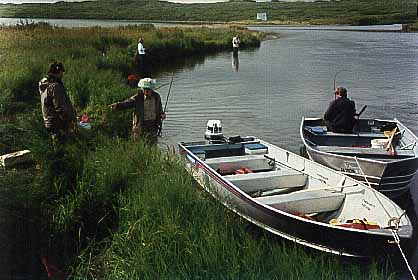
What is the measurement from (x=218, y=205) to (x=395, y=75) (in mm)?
14748

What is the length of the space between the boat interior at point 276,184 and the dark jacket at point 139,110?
0.59 meters

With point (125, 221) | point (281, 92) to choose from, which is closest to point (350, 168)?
point (125, 221)

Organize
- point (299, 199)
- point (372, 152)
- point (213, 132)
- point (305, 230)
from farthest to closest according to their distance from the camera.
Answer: point (213, 132), point (372, 152), point (299, 199), point (305, 230)

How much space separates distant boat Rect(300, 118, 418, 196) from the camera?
18.9ft

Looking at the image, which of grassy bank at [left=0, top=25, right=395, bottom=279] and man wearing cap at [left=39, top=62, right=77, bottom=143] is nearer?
grassy bank at [left=0, top=25, right=395, bottom=279]

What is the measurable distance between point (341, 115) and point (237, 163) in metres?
2.04

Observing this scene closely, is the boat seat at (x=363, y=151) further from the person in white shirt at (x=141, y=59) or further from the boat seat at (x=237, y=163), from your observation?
the person in white shirt at (x=141, y=59)

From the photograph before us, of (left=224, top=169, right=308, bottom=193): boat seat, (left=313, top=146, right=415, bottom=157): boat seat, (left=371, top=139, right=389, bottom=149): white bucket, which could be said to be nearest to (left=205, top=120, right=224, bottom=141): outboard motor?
(left=313, top=146, right=415, bottom=157): boat seat

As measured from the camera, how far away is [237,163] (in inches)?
236

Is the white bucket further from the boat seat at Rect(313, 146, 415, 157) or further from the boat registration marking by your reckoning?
the boat registration marking

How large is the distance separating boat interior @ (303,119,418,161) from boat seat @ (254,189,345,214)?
1.66 meters

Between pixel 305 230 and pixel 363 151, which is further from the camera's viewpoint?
pixel 363 151

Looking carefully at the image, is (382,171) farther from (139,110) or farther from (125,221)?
(125,221)

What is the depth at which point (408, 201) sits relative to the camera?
241 inches
